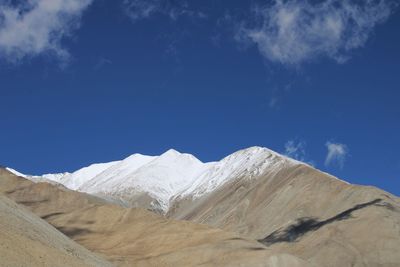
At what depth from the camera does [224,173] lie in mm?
172125

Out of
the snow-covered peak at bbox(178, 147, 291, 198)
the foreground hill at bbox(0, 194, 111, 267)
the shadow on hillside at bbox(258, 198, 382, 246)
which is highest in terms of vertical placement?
the snow-covered peak at bbox(178, 147, 291, 198)

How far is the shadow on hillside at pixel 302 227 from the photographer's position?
105688 millimetres

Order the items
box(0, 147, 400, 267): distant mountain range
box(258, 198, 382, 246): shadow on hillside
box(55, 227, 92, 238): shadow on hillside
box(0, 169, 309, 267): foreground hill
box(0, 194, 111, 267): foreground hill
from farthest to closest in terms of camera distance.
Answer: box(258, 198, 382, 246): shadow on hillside
box(55, 227, 92, 238): shadow on hillside
box(0, 147, 400, 267): distant mountain range
box(0, 169, 309, 267): foreground hill
box(0, 194, 111, 267): foreground hill

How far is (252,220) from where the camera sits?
406ft

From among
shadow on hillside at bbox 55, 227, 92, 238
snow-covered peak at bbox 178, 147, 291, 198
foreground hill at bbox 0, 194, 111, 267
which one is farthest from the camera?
snow-covered peak at bbox 178, 147, 291, 198

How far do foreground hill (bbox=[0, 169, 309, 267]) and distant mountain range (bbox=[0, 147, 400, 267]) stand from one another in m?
0.12

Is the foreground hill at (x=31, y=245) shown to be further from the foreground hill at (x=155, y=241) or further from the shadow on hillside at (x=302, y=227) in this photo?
the shadow on hillside at (x=302, y=227)

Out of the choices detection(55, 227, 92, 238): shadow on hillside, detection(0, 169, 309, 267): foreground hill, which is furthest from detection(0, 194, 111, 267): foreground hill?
detection(55, 227, 92, 238): shadow on hillside

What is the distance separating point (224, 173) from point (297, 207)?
54.9m

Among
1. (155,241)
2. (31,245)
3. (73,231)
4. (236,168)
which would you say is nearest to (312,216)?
(155,241)

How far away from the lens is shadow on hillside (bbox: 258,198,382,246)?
347 feet

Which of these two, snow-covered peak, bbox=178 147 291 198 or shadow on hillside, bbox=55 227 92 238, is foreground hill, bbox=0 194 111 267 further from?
snow-covered peak, bbox=178 147 291 198

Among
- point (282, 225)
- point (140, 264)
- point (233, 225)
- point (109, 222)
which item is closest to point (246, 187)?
point (233, 225)

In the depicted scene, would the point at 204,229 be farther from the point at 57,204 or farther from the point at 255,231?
the point at 57,204
